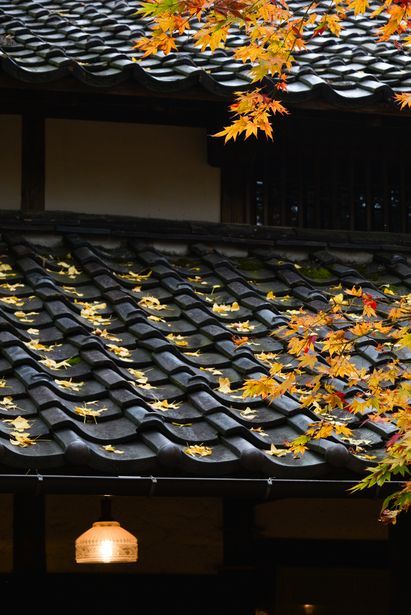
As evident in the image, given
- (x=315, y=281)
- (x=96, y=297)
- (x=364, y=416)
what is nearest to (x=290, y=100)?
(x=315, y=281)

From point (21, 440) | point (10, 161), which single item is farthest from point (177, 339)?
point (10, 161)

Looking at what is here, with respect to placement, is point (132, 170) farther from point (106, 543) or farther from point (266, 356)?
point (106, 543)

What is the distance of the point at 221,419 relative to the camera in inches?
231

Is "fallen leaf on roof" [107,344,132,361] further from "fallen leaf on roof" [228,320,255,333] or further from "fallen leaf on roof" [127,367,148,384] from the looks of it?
"fallen leaf on roof" [228,320,255,333]

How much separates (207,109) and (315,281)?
57.3 inches

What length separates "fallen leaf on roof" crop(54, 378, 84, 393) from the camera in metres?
6.10

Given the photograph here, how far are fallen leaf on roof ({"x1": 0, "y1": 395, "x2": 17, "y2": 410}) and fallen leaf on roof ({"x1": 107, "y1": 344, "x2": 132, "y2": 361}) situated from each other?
84 cm

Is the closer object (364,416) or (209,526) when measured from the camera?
(364,416)

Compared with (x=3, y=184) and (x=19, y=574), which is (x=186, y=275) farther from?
(x=19, y=574)

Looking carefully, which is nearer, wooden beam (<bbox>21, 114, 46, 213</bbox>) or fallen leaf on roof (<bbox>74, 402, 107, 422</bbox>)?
fallen leaf on roof (<bbox>74, 402, 107, 422</bbox>)

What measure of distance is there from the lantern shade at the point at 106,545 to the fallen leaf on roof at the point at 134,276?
1.73 m

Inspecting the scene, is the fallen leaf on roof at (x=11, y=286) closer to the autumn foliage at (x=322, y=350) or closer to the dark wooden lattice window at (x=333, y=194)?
the autumn foliage at (x=322, y=350)

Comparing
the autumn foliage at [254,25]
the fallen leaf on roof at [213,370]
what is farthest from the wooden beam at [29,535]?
the autumn foliage at [254,25]

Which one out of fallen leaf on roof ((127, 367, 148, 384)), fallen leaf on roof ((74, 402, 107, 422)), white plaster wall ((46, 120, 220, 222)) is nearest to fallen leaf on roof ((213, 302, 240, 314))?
fallen leaf on roof ((127, 367, 148, 384))
